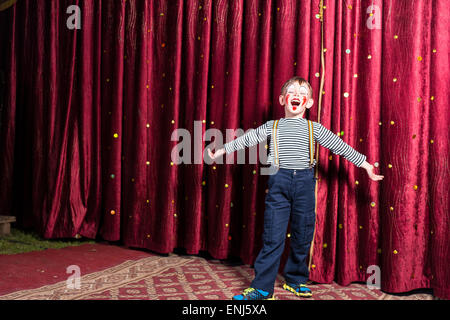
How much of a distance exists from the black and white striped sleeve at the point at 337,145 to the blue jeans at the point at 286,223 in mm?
145

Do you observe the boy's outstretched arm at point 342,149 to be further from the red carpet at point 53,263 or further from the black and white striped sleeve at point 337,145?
the red carpet at point 53,263

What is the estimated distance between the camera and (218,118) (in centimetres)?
196

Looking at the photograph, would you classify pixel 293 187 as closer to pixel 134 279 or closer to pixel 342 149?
pixel 342 149

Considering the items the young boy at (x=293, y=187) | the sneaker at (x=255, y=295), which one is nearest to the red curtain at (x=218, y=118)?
the young boy at (x=293, y=187)

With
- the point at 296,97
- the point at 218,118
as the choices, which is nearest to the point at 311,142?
the point at 296,97

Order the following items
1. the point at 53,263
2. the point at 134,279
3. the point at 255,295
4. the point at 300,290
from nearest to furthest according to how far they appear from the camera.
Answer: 1. the point at 255,295
2. the point at 300,290
3. the point at 134,279
4. the point at 53,263

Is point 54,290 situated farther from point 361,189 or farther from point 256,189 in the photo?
point 361,189

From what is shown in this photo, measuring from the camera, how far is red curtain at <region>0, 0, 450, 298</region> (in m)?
1.56

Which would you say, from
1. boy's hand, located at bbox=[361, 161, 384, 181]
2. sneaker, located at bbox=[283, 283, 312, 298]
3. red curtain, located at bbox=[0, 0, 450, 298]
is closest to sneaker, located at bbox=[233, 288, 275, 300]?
sneaker, located at bbox=[283, 283, 312, 298]

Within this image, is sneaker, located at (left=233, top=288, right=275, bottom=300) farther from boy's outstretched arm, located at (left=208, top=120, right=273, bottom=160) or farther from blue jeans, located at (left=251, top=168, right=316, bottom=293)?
boy's outstretched arm, located at (left=208, top=120, right=273, bottom=160)

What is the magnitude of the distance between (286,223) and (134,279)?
0.80 metres

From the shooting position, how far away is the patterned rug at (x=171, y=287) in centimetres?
148

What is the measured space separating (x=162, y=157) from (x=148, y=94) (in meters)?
0.41

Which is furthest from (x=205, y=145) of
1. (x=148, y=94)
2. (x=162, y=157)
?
(x=148, y=94)
